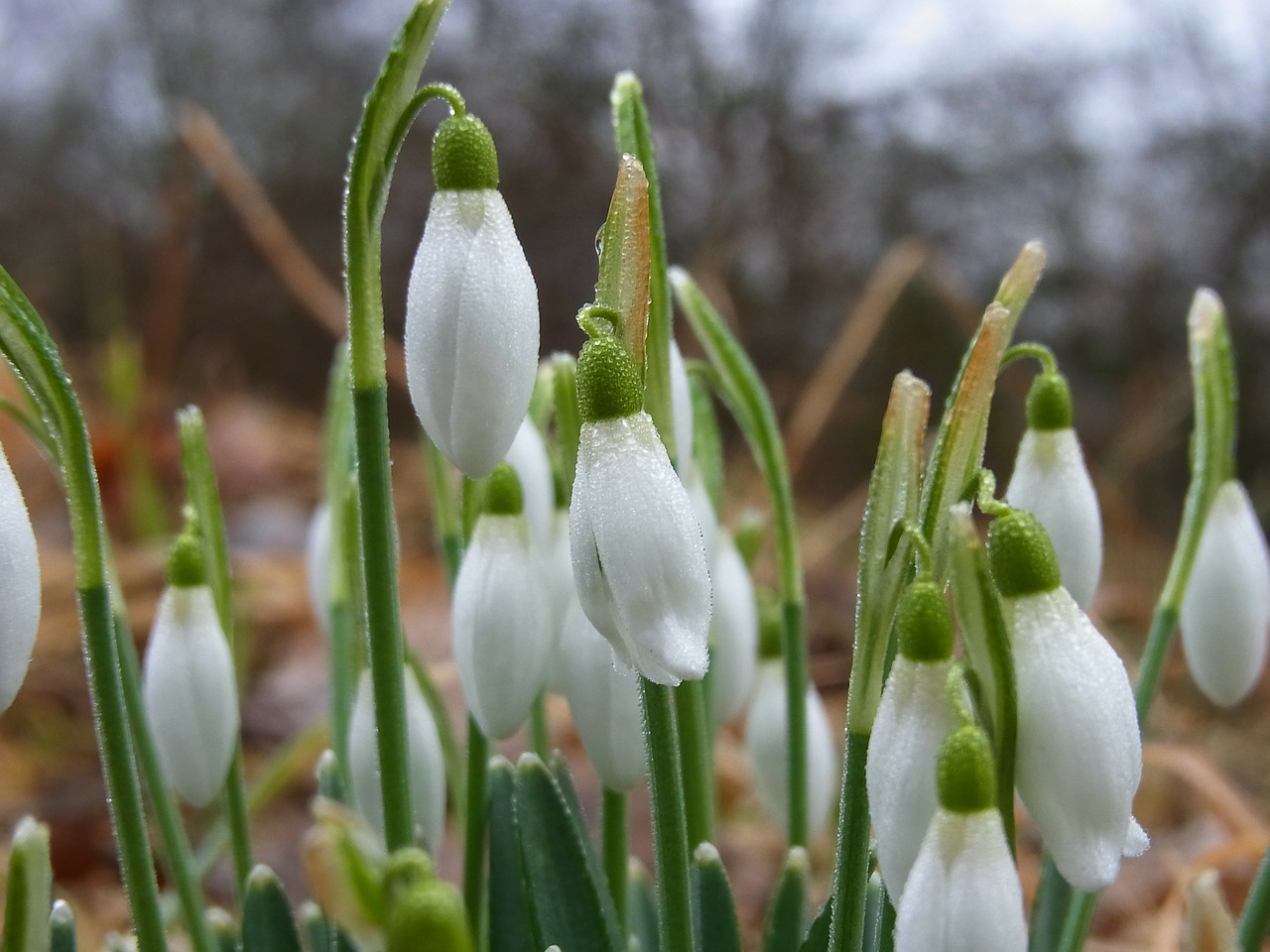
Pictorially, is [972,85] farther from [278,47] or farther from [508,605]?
[508,605]

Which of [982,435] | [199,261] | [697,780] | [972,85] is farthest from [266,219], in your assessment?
[199,261]

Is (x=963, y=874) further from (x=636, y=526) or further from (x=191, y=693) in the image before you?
(x=191, y=693)

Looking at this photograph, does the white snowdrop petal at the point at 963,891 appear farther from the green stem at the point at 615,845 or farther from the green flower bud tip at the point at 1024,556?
the green stem at the point at 615,845

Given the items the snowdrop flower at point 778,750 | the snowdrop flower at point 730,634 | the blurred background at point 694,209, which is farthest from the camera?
the blurred background at point 694,209

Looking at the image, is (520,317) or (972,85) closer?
(520,317)

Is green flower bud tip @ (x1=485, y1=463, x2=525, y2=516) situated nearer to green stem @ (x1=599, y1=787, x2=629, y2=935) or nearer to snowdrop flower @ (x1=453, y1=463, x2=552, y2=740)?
snowdrop flower @ (x1=453, y1=463, x2=552, y2=740)

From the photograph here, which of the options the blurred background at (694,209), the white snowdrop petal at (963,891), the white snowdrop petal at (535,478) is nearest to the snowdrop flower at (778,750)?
the white snowdrop petal at (535,478)
